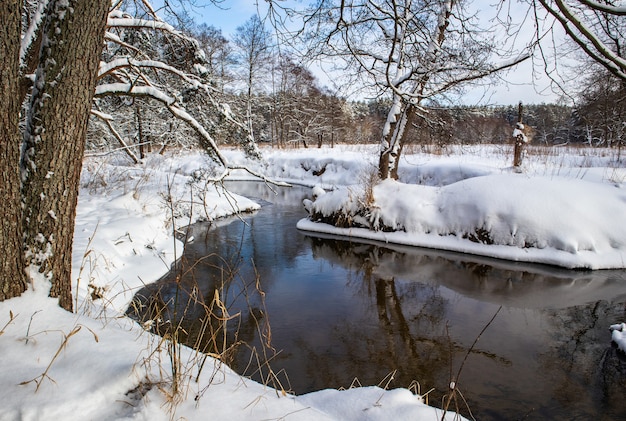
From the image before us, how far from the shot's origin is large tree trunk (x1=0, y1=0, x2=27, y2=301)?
165 cm

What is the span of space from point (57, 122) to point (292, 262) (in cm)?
528

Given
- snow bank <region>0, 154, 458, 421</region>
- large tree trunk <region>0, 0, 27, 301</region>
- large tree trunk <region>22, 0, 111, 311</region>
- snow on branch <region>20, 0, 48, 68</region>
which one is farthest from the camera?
snow on branch <region>20, 0, 48, 68</region>

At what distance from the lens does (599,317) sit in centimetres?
452

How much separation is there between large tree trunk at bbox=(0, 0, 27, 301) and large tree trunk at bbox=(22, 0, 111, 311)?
0.08 meters

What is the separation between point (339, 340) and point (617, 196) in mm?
6548

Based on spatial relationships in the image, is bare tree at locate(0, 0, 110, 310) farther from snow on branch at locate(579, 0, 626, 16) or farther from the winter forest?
snow on branch at locate(579, 0, 626, 16)

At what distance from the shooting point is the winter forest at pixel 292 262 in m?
1.64

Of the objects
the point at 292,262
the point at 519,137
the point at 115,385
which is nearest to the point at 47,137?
the point at 115,385

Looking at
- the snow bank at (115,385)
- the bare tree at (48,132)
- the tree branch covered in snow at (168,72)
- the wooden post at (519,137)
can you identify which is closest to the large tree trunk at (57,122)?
the bare tree at (48,132)

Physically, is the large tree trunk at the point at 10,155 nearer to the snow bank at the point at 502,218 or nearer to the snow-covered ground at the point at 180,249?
the snow-covered ground at the point at 180,249

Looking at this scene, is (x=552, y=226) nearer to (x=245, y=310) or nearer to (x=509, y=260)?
(x=509, y=260)

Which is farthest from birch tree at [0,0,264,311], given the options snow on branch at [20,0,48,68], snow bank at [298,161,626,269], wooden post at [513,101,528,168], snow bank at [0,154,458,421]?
wooden post at [513,101,528,168]

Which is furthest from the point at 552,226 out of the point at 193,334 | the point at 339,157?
the point at 339,157

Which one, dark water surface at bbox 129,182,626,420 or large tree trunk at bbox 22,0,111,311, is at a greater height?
large tree trunk at bbox 22,0,111,311
